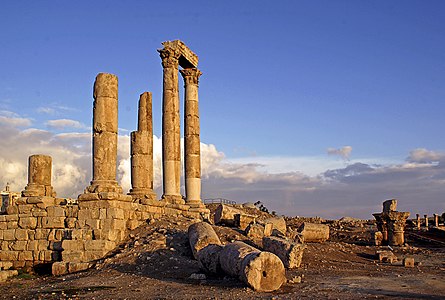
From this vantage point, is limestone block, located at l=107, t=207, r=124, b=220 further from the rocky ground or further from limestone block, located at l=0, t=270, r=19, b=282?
limestone block, located at l=0, t=270, r=19, b=282

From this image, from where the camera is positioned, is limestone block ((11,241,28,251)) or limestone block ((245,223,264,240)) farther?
limestone block ((245,223,264,240))

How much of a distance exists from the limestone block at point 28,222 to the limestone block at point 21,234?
0.19m

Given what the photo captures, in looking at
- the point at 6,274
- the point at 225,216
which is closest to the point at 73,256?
the point at 6,274

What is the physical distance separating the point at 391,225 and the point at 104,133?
58.4 feet

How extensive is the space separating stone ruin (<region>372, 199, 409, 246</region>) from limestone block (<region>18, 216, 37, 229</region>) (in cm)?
1879

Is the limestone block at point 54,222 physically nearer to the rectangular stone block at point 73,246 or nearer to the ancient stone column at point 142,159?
the rectangular stone block at point 73,246

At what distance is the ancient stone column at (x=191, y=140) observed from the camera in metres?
26.3

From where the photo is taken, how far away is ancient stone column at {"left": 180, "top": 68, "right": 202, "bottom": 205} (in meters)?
26.3

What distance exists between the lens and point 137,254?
15.4 m

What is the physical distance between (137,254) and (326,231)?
13030mm

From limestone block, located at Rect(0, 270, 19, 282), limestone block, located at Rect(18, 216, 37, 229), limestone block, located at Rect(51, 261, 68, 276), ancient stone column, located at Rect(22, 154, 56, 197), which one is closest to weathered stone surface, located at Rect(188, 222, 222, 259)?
limestone block, located at Rect(51, 261, 68, 276)

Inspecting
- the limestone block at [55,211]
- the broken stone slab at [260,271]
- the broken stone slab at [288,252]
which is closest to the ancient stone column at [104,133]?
the limestone block at [55,211]

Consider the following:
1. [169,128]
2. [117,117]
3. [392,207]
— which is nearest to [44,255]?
[117,117]

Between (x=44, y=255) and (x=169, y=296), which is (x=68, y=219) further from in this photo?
(x=169, y=296)
